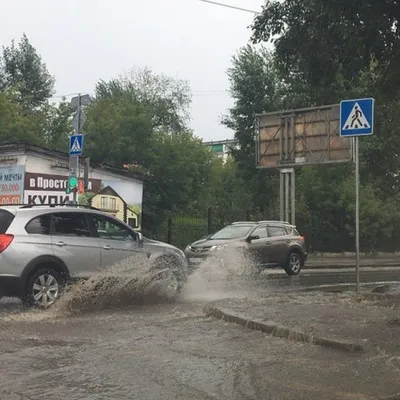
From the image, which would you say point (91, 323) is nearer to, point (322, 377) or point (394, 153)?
point (322, 377)

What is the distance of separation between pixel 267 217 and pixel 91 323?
21.2 m

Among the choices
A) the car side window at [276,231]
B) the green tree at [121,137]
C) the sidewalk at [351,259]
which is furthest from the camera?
the green tree at [121,137]

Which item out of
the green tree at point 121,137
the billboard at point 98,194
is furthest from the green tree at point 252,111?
→ the billboard at point 98,194

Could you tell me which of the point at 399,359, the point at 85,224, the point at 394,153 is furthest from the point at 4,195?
the point at 394,153

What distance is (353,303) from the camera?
9750 millimetres

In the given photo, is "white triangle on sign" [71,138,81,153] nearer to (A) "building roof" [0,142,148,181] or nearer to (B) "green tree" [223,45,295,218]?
(A) "building roof" [0,142,148,181]

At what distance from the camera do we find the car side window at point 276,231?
1770 centimetres

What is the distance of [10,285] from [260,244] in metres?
9.28

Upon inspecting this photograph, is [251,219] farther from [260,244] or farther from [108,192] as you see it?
[260,244]

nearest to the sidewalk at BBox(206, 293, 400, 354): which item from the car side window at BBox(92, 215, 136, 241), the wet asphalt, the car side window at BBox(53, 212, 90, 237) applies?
the wet asphalt

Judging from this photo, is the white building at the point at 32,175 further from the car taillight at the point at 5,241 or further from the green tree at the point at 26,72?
the green tree at the point at 26,72

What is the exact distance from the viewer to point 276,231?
1792 cm

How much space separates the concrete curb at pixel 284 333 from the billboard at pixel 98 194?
12.8 metres

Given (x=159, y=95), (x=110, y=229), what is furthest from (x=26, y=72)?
(x=110, y=229)
